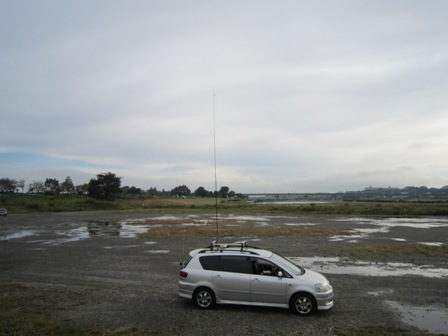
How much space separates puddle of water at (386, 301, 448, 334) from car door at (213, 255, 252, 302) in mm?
4201

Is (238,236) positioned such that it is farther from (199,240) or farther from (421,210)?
(421,210)

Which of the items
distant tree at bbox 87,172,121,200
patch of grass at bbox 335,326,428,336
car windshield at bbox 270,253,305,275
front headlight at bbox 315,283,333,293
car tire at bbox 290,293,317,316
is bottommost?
patch of grass at bbox 335,326,428,336

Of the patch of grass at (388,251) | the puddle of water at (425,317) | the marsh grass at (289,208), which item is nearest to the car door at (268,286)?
the puddle of water at (425,317)

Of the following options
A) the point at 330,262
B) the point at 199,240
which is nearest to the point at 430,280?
the point at 330,262

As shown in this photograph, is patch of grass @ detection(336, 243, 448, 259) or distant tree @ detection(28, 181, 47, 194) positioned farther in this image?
distant tree @ detection(28, 181, 47, 194)

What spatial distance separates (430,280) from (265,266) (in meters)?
8.07

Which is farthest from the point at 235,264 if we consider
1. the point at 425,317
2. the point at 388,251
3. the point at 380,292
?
the point at 388,251

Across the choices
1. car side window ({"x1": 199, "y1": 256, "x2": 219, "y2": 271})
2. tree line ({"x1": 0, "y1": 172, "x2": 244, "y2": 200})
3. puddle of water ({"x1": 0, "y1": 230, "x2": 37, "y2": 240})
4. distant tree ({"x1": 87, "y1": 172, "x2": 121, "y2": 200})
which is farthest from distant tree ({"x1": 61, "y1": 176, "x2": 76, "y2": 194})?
car side window ({"x1": 199, "y1": 256, "x2": 219, "y2": 271})

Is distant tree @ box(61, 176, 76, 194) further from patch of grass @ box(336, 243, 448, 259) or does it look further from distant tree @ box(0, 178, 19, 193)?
patch of grass @ box(336, 243, 448, 259)

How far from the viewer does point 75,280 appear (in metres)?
14.2

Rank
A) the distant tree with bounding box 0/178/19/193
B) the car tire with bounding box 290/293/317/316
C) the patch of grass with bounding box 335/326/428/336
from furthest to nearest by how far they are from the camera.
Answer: the distant tree with bounding box 0/178/19/193
the car tire with bounding box 290/293/317/316
the patch of grass with bounding box 335/326/428/336

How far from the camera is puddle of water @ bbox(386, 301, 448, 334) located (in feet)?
28.8

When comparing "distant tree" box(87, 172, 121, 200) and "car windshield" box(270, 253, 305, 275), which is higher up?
"distant tree" box(87, 172, 121, 200)

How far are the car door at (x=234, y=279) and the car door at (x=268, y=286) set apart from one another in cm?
18
